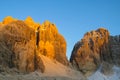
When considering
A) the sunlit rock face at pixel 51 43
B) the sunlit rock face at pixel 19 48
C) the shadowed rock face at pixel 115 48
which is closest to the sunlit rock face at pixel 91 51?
the shadowed rock face at pixel 115 48

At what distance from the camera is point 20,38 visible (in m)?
123

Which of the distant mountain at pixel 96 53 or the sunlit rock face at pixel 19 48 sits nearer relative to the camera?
the sunlit rock face at pixel 19 48

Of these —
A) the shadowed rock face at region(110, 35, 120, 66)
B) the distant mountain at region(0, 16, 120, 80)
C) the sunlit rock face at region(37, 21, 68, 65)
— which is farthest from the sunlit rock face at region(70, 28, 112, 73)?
the sunlit rock face at region(37, 21, 68, 65)

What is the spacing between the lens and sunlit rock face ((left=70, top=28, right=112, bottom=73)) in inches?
6097

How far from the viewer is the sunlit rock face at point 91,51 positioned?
155m

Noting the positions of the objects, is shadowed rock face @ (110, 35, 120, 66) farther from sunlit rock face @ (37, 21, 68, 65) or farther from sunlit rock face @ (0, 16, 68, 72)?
sunlit rock face @ (0, 16, 68, 72)

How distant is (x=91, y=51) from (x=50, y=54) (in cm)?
2099

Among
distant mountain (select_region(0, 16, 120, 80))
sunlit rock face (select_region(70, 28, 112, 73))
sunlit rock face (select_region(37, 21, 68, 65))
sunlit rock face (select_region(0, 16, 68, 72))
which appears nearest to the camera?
sunlit rock face (select_region(0, 16, 68, 72))

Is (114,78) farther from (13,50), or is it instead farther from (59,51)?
(13,50)

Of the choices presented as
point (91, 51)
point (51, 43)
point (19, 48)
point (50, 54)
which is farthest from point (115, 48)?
point (19, 48)

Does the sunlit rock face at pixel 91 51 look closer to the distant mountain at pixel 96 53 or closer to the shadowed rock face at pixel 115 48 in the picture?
the distant mountain at pixel 96 53

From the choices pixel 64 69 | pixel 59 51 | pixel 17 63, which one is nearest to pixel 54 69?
pixel 64 69

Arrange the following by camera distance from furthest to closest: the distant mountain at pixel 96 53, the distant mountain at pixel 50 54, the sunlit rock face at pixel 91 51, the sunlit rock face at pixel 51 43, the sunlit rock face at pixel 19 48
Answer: the sunlit rock face at pixel 91 51 < the distant mountain at pixel 96 53 < the sunlit rock face at pixel 51 43 < the distant mountain at pixel 50 54 < the sunlit rock face at pixel 19 48

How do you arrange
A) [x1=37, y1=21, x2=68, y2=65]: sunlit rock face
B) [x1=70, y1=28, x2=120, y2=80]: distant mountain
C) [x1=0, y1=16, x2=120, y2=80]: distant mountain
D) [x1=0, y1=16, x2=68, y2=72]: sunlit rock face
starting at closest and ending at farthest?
[x1=0, y1=16, x2=68, y2=72]: sunlit rock face → [x1=0, y1=16, x2=120, y2=80]: distant mountain → [x1=37, y1=21, x2=68, y2=65]: sunlit rock face → [x1=70, y1=28, x2=120, y2=80]: distant mountain
